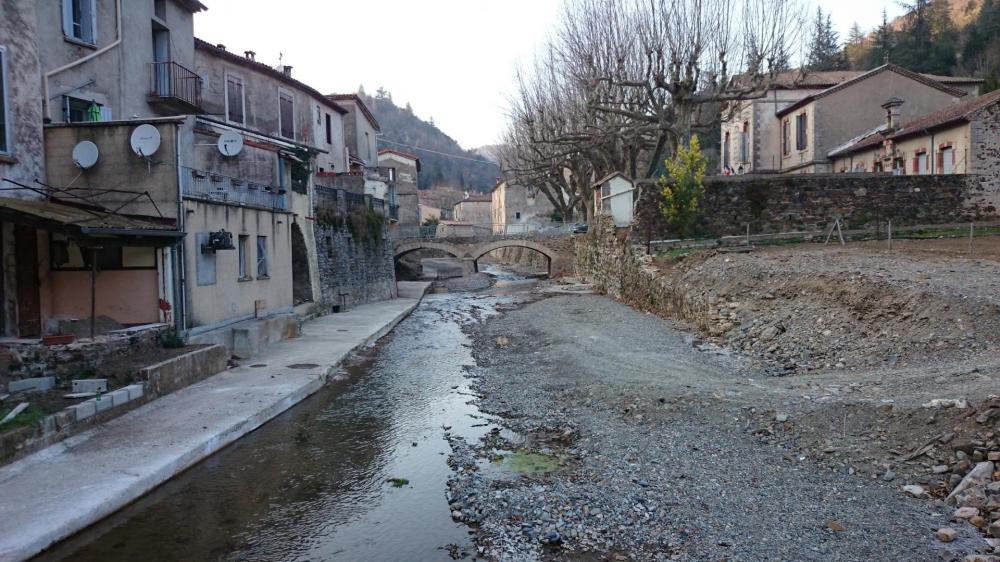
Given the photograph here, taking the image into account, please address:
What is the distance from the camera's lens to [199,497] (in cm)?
772

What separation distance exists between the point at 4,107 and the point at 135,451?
7543mm

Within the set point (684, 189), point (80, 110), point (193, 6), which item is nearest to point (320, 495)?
point (80, 110)

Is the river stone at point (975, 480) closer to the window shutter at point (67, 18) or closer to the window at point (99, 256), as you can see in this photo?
the window at point (99, 256)

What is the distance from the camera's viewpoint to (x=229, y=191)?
15695 mm

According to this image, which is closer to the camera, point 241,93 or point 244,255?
point 244,255

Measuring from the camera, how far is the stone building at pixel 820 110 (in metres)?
32.8

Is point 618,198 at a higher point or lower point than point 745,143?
lower

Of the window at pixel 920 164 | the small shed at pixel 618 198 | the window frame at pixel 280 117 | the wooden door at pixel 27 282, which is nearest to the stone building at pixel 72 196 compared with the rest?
the wooden door at pixel 27 282

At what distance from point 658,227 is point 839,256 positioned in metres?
8.12

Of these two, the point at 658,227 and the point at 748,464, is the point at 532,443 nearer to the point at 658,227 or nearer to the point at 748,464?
the point at 748,464

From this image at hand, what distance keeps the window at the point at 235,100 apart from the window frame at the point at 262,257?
11.1 meters

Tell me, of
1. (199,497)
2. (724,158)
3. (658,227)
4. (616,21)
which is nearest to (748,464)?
(199,497)

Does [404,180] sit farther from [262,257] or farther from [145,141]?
[145,141]

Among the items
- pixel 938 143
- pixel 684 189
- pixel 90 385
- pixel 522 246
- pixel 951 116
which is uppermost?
pixel 951 116
